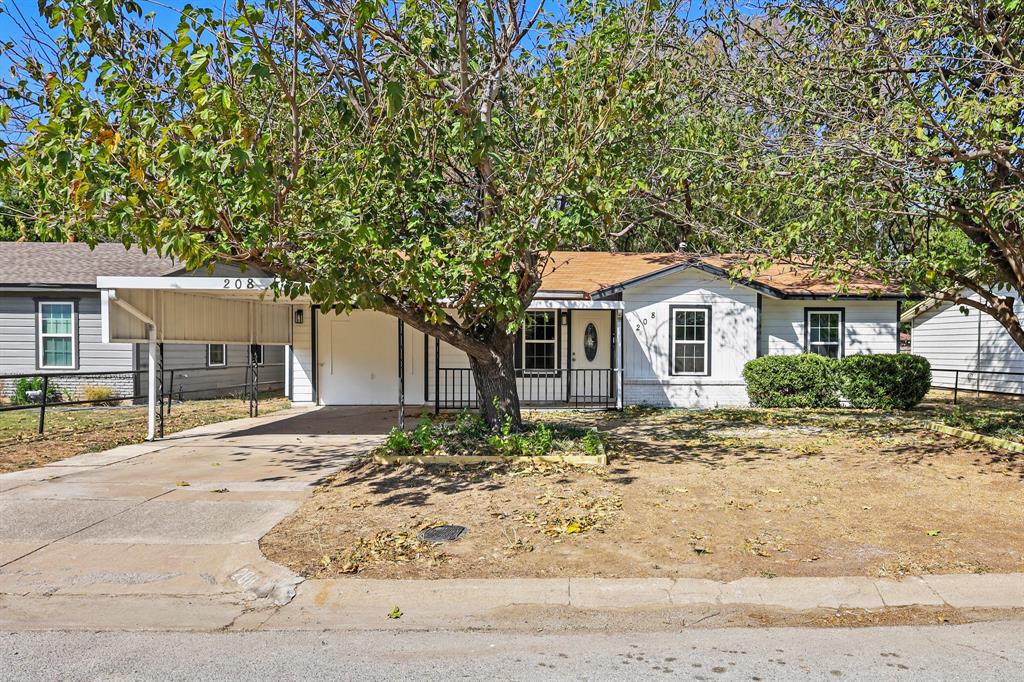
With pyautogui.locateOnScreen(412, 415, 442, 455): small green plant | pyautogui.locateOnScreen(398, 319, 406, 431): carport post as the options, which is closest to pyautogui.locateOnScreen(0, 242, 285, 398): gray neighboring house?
pyautogui.locateOnScreen(398, 319, 406, 431): carport post

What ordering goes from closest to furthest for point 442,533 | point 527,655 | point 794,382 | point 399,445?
point 527,655 < point 442,533 < point 399,445 < point 794,382

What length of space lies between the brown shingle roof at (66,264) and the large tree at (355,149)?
9.35m

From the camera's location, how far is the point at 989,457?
31.8 feet

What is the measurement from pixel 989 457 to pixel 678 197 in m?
6.83

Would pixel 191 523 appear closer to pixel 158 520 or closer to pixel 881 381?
pixel 158 520

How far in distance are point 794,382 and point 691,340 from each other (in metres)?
2.41

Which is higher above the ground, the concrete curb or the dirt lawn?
the dirt lawn

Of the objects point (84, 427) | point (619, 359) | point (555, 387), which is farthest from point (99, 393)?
point (619, 359)

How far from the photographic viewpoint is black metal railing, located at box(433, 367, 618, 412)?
16.3 meters

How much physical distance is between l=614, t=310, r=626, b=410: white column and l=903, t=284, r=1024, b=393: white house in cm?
858

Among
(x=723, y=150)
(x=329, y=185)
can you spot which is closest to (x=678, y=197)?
(x=723, y=150)

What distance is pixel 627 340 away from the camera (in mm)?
16328

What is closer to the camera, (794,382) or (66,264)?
(794,382)

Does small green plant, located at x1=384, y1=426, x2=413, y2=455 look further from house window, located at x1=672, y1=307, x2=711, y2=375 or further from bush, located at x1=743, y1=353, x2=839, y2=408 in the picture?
bush, located at x1=743, y1=353, x2=839, y2=408
